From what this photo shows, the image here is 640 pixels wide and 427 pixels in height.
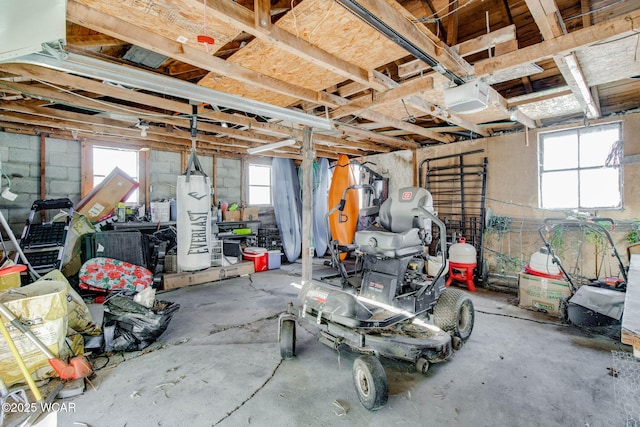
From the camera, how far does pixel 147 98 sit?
10.7 ft

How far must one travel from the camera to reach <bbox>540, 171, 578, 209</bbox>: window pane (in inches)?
177

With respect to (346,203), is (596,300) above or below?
below

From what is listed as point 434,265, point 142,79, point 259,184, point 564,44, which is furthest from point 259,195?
point 564,44

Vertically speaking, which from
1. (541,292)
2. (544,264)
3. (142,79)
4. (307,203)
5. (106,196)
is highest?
(142,79)

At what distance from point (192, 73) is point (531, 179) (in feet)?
16.7

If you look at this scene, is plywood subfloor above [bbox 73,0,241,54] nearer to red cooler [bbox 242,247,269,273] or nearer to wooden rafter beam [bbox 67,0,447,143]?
wooden rafter beam [bbox 67,0,447,143]

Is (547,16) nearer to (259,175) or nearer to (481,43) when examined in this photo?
(481,43)

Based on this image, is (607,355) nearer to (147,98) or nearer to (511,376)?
(511,376)

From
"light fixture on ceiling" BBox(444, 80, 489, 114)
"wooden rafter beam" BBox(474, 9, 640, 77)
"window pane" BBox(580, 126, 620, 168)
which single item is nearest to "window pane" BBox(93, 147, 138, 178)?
"light fixture on ceiling" BBox(444, 80, 489, 114)

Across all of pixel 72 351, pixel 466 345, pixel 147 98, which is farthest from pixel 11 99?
pixel 466 345

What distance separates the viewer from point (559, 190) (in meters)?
4.61

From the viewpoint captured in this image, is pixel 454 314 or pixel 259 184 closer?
pixel 454 314

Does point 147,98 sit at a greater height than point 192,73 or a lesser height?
lesser

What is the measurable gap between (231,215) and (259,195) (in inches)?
43.6
